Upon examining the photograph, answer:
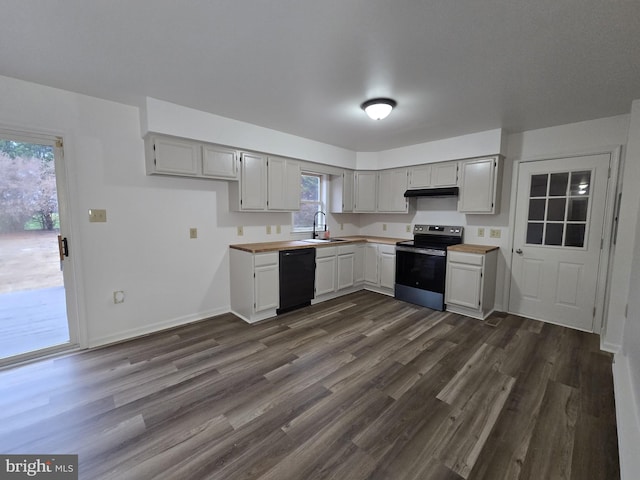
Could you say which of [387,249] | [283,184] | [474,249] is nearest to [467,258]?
[474,249]

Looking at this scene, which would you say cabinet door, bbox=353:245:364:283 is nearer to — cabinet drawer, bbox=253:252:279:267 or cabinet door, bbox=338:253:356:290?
cabinet door, bbox=338:253:356:290

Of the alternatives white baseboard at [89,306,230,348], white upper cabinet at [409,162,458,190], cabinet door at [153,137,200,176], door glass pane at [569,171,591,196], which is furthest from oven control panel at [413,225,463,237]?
cabinet door at [153,137,200,176]

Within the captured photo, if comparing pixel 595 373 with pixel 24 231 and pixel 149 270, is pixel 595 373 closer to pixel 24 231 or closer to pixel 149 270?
pixel 149 270

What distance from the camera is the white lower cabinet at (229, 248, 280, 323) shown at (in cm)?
334

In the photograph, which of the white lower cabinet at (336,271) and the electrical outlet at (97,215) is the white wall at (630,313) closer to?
the white lower cabinet at (336,271)

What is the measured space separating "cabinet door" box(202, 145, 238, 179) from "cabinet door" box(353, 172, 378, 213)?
89.4 inches

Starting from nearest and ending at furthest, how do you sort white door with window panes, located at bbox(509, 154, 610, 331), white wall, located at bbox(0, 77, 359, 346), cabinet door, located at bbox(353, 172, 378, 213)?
white wall, located at bbox(0, 77, 359, 346)
white door with window panes, located at bbox(509, 154, 610, 331)
cabinet door, located at bbox(353, 172, 378, 213)

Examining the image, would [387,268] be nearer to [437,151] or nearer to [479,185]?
[479,185]

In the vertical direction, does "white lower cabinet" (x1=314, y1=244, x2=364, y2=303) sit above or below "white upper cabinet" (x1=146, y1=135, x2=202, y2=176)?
below

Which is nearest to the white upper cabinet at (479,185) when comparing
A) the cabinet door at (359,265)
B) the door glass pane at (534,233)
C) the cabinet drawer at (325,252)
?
the door glass pane at (534,233)

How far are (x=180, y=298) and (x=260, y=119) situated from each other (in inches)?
92.3

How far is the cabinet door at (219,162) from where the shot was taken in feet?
10.3

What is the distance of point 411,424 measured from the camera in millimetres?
1807

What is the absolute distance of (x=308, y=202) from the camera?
465 centimetres
